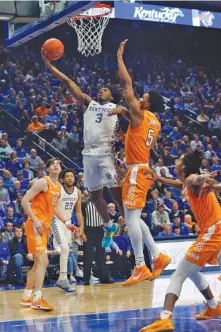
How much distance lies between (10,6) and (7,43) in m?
0.67

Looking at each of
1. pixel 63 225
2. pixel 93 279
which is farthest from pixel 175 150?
pixel 63 225

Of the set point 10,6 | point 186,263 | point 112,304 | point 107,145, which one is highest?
point 10,6

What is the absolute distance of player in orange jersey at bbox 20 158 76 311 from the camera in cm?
898

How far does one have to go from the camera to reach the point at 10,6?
9211 mm

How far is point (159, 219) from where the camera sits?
14.9 meters

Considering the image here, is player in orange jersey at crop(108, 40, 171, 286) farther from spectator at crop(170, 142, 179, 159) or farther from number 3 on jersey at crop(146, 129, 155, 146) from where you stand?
spectator at crop(170, 142, 179, 159)

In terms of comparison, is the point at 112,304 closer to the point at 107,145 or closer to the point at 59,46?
the point at 107,145

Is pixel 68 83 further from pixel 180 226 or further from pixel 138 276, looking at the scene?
pixel 180 226

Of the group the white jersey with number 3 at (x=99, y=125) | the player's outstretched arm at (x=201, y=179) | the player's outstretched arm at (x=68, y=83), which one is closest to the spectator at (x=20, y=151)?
the player's outstretched arm at (x=68, y=83)

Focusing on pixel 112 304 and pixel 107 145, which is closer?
pixel 107 145

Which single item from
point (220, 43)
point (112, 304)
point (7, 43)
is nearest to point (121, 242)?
point (112, 304)

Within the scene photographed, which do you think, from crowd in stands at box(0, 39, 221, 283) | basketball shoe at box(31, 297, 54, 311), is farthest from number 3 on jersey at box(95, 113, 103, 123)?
basketball shoe at box(31, 297, 54, 311)

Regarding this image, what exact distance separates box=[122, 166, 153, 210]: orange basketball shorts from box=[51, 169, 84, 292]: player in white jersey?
9.87 feet

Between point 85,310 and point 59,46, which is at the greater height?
point 59,46
